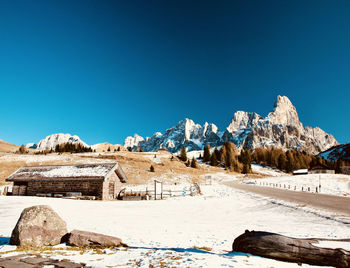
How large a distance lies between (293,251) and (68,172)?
92.8ft

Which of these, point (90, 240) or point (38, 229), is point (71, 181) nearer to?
point (38, 229)

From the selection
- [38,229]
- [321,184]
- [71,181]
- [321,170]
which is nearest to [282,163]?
[321,170]

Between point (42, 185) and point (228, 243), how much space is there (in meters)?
28.1

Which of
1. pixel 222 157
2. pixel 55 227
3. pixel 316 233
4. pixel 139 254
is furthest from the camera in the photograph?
pixel 222 157

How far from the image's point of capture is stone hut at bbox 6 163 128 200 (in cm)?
2527

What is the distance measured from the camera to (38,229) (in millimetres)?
6551

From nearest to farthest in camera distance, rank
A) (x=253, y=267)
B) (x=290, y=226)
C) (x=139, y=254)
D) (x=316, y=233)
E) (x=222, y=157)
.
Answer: (x=253, y=267), (x=139, y=254), (x=316, y=233), (x=290, y=226), (x=222, y=157)

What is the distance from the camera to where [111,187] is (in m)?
27.2

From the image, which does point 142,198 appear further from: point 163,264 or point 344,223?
point 163,264

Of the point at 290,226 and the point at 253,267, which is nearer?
the point at 253,267

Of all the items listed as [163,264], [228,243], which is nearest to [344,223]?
[228,243]

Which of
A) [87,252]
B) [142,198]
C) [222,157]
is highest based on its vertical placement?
[222,157]

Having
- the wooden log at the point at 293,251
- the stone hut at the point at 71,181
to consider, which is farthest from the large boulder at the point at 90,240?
the stone hut at the point at 71,181

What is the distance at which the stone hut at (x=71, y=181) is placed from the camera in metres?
25.3
